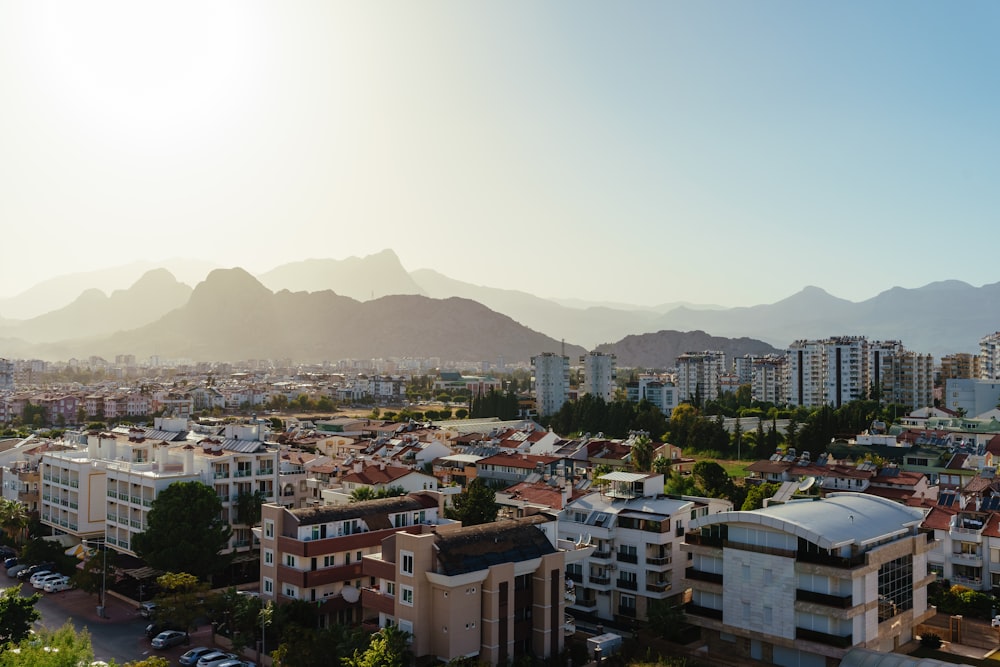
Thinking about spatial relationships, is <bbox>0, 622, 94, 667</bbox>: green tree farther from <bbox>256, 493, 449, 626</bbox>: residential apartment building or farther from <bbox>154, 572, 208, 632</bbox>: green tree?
<bbox>256, 493, 449, 626</bbox>: residential apartment building

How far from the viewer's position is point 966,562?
91.9 feet


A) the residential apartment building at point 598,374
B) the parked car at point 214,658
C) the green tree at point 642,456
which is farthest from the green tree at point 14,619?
the residential apartment building at point 598,374

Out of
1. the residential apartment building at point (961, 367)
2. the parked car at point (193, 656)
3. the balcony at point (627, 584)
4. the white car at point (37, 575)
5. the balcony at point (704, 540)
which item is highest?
the residential apartment building at point (961, 367)

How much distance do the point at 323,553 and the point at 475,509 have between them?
7082mm

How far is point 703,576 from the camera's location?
22.6m

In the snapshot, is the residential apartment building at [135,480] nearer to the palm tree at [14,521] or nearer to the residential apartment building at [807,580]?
the palm tree at [14,521]

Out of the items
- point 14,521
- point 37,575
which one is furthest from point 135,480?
point 14,521

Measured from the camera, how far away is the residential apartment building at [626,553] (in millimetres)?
25750

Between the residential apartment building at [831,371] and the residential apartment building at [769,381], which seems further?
the residential apartment building at [769,381]

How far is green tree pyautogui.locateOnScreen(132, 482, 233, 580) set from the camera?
2672 centimetres

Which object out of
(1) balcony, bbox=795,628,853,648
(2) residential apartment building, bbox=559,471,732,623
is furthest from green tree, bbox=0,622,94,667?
(1) balcony, bbox=795,628,853,648

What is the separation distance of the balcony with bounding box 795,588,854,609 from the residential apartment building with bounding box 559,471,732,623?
5.70 m

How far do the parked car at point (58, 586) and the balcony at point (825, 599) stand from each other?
77.7 ft

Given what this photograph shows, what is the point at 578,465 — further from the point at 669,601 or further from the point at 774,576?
the point at 774,576
